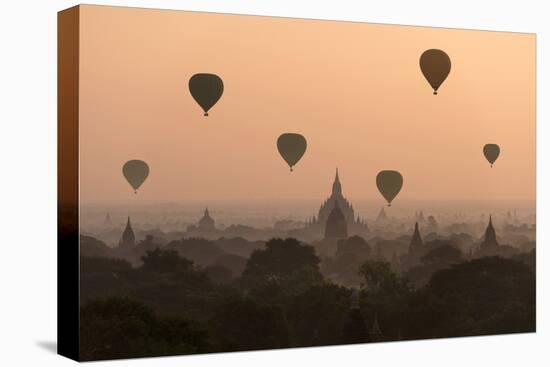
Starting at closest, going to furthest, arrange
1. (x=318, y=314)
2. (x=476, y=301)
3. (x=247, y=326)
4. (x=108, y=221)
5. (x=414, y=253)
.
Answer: (x=108, y=221) < (x=247, y=326) < (x=318, y=314) < (x=414, y=253) < (x=476, y=301)

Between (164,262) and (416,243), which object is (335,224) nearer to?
(416,243)

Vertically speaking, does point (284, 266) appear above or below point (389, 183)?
below

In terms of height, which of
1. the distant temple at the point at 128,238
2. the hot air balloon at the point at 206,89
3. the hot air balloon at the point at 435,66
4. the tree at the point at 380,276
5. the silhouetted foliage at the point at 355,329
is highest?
the hot air balloon at the point at 435,66

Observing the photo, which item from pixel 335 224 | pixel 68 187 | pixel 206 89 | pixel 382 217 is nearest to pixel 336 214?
pixel 335 224

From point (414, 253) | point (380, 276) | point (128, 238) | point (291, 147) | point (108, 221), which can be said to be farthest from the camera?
point (414, 253)

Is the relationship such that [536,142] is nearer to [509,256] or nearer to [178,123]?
Answer: [509,256]

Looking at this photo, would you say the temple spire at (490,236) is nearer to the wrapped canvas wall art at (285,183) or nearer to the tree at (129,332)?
the wrapped canvas wall art at (285,183)

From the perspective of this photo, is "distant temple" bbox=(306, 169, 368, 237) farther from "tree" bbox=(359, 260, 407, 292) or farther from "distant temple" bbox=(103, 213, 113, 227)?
"distant temple" bbox=(103, 213, 113, 227)

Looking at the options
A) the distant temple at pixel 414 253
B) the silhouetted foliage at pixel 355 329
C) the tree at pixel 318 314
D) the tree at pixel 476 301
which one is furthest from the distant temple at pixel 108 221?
the tree at pixel 476 301
